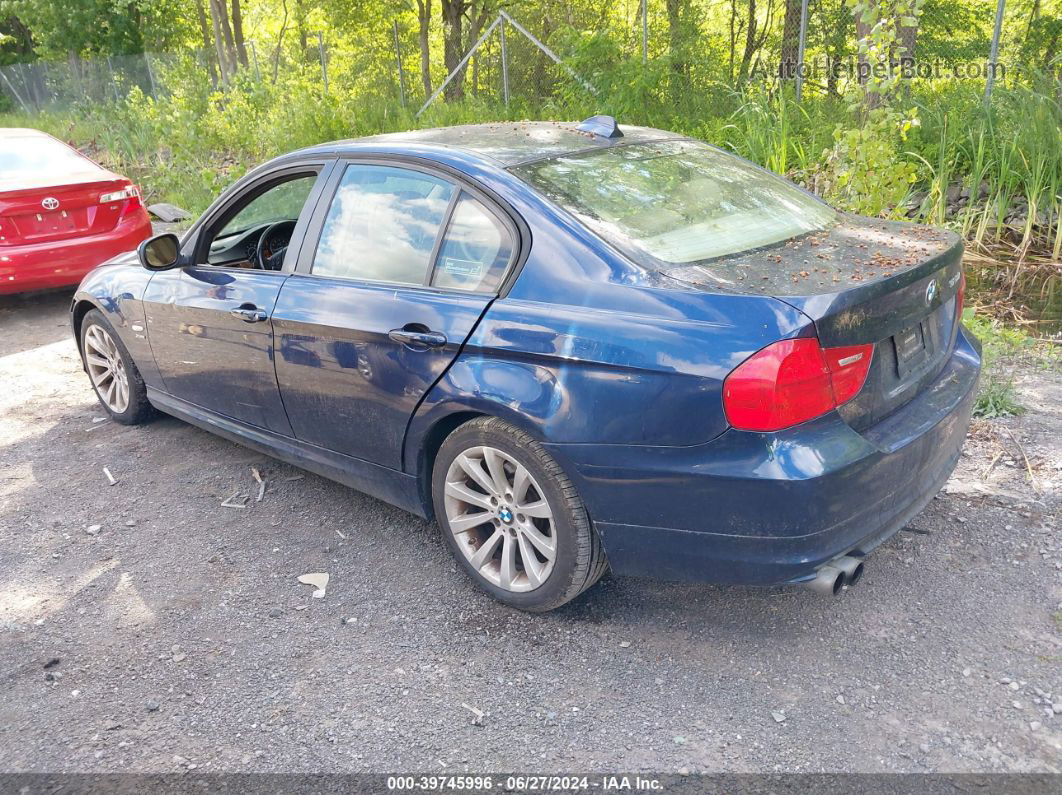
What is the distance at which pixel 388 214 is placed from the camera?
11.4 feet

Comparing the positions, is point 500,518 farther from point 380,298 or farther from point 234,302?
point 234,302

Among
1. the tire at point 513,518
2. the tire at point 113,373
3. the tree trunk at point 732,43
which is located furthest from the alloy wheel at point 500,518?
the tree trunk at point 732,43

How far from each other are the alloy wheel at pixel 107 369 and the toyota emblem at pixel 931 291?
13.7 feet

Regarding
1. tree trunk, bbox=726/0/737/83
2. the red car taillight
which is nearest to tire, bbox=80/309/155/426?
the red car taillight

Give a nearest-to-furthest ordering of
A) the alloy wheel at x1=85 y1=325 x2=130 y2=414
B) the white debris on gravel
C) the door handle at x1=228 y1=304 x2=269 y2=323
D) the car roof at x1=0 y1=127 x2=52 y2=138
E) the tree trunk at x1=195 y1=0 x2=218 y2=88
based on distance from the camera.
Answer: the white debris on gravel < the door handle at x1=228 y1=304 x2=269 y2=323 < the alloy wheel at x1=85 y1=325 x2=130 y2=414 < the car roof at x1=0 y1=127 x2=52 y2=138 < the tree trunk at x1=195 y1=0 x2=218 y2=88

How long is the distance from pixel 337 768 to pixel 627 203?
2.06 m

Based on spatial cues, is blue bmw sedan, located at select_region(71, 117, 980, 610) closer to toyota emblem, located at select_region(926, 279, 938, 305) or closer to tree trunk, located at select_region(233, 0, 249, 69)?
toyota emblem, located at select_region(926, 279, 938, 305)

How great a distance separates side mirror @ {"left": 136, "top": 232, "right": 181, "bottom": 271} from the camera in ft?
13.8

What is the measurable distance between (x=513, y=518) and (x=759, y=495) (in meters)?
0.94

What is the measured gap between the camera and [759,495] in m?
2.51

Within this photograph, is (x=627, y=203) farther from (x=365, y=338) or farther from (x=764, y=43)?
(x=764, y=43)

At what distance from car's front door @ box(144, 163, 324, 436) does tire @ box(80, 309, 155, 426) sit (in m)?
0.48

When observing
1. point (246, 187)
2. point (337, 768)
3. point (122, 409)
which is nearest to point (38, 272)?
point (122, 409)

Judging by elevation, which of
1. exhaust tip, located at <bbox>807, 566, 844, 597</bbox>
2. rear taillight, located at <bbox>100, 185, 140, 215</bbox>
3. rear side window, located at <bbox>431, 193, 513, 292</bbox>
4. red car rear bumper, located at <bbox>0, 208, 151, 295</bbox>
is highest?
rear side window, located at <bbox>431, 193, 513, 292</bbox>
